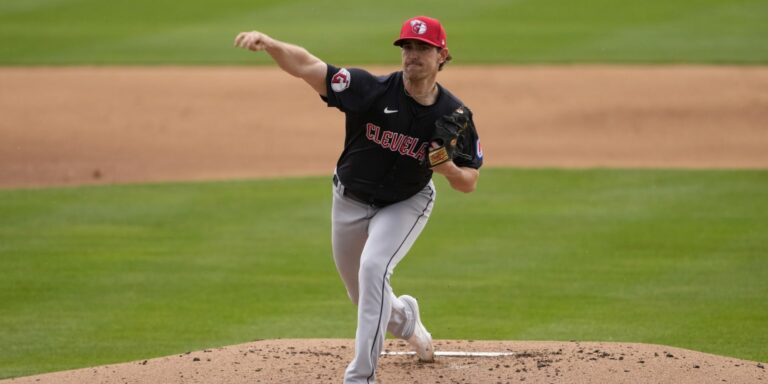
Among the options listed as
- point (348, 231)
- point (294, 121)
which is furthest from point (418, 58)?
point (294, 121)

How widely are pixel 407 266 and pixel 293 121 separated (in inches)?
325

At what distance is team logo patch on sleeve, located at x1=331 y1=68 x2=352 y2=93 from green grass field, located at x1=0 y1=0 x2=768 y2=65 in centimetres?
1464

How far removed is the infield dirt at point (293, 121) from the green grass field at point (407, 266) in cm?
163

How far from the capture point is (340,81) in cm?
659

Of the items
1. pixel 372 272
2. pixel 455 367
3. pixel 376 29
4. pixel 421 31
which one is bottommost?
pixel 455 367

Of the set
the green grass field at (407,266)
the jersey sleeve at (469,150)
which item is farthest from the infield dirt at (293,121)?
the jersey sleeve at (469,150)

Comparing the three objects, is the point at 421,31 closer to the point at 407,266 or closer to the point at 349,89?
the point at 349,89

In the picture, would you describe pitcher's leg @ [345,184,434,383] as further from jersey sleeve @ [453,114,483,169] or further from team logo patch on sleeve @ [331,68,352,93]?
team logo patch on sleeve @ [331,68,352,93]

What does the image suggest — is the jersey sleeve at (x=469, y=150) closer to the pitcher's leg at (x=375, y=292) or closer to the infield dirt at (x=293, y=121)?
the pitcher's leg at (x=375, y=292)

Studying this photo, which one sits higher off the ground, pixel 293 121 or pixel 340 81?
pixel 293 121

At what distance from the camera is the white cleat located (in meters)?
7.23

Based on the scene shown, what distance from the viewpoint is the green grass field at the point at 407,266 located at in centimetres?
877

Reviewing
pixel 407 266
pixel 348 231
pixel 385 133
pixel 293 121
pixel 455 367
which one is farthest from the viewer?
pixel 293 121

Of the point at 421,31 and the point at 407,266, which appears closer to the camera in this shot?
the point at 421,31
